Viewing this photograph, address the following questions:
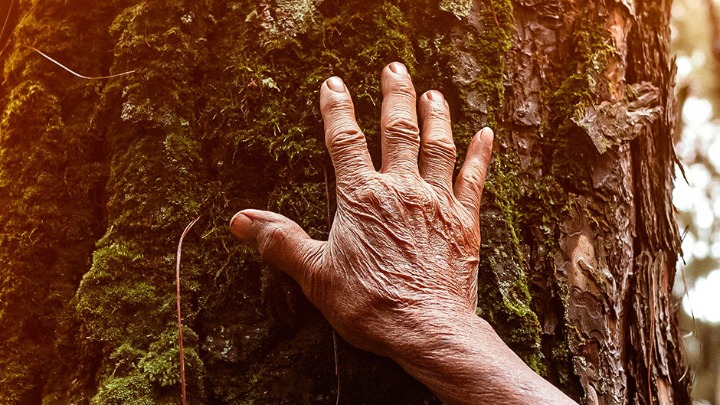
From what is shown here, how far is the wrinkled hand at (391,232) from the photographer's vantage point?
1.96 metres

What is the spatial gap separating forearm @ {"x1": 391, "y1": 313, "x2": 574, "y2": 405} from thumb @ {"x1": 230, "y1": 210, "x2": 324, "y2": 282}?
1.60ft

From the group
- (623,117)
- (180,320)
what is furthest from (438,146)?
(180,320)

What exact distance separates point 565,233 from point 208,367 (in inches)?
64.9

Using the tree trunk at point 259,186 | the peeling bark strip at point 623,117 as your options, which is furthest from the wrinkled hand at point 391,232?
the peeling bark strip at point 623,117

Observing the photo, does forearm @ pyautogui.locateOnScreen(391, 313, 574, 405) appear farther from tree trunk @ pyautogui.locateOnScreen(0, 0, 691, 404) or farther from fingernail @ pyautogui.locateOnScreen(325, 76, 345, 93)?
fingernail @ pyautogui.locateOnScreen(325, 76, 345, 93)

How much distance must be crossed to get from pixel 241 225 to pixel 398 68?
3.07 ft

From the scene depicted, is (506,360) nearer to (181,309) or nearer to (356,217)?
(356,217)

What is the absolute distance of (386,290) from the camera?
1951 millimetres

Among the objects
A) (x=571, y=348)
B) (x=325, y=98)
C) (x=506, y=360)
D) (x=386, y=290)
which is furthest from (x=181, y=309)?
(x=571, y=348)

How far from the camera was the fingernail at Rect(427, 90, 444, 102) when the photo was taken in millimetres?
2289

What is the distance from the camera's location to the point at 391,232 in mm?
2031

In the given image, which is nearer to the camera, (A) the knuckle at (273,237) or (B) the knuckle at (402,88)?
(A) the knuckle at (273,237)

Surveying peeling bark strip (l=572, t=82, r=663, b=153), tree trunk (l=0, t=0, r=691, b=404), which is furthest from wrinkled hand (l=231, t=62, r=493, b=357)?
peeling bark strip (l=572, t=82, r=663, b=153)

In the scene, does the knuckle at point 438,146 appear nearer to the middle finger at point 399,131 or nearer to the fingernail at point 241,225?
the middle finger at point 399,131
